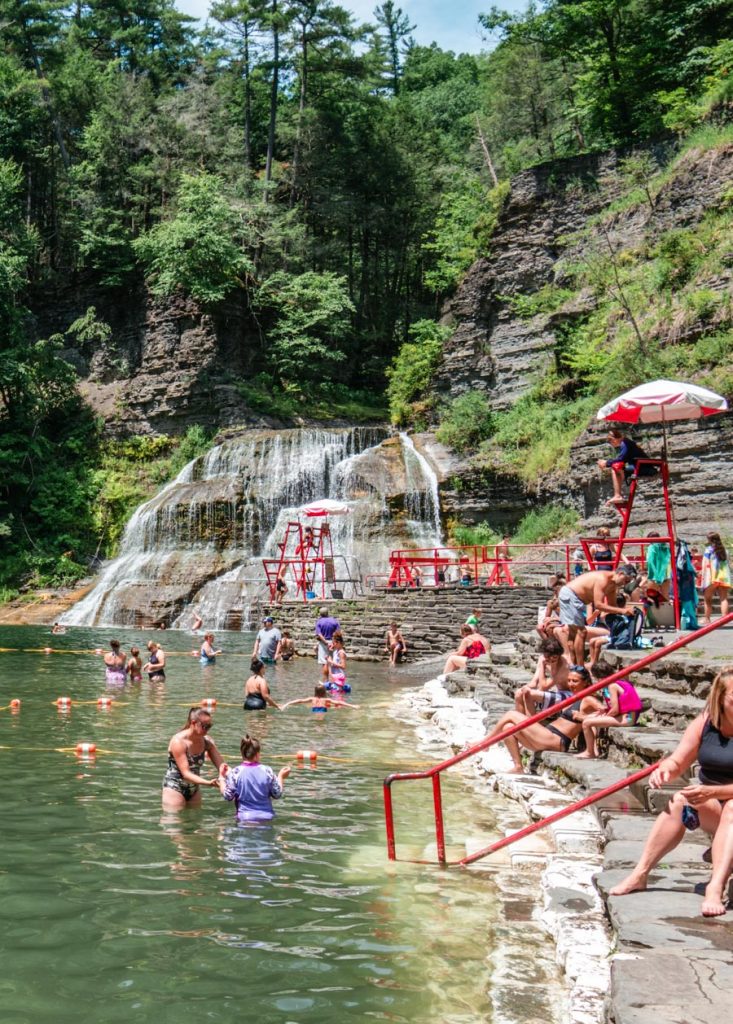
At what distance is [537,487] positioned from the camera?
28266 millimetres

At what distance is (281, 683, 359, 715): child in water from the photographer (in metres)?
14.0

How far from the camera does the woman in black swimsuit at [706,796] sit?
448cm

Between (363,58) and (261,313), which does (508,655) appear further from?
(363,58)

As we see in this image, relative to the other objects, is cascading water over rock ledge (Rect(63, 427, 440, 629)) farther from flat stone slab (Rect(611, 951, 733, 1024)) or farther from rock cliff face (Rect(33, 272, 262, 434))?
flat stone slab (Rect(611, 951, 733, 1024))

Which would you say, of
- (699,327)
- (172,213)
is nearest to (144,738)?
(699,327)

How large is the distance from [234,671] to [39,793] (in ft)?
34.2

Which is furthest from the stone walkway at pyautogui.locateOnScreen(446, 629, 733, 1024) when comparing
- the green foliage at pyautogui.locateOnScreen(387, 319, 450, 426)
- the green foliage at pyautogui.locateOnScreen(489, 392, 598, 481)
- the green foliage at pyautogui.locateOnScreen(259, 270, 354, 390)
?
the green foliage at pyautogui.locateOnScreen(259, 270, 354, 390)

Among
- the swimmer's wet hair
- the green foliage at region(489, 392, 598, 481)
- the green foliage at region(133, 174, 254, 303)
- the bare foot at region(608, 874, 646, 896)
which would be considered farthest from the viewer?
the green foliage at region(133, 174, 254, 303)

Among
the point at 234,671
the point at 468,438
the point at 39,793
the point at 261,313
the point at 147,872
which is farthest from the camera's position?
the point at 261,313

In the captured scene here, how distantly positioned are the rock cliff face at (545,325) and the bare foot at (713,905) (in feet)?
56.2

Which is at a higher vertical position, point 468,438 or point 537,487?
point 468,438

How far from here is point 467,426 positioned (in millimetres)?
32031

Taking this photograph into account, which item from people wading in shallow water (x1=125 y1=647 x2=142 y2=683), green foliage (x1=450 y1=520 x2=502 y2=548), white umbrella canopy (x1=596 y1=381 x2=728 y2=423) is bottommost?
people wading in shallow water (x1=125 y1=647 x2=142 y2=683)

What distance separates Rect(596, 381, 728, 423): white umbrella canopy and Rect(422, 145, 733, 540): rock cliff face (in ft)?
30.5
